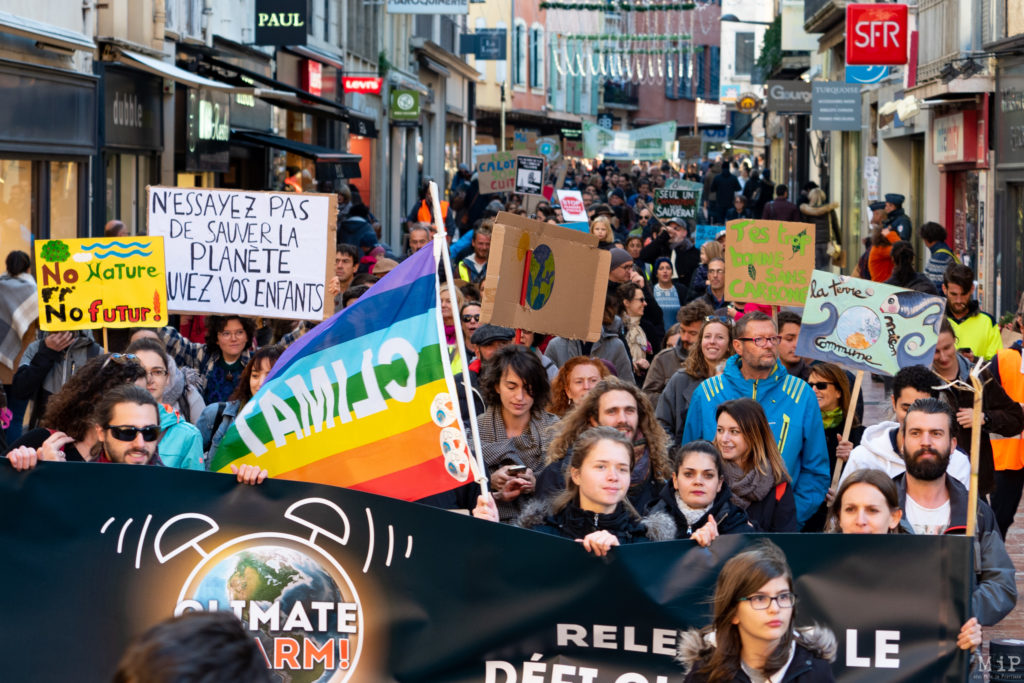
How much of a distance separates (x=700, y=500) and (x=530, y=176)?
15.7 metres

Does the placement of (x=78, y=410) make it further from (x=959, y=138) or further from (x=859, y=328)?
(x=959, y=138)

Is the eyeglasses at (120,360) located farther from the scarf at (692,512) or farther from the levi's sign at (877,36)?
the levi's sign at (877,36)

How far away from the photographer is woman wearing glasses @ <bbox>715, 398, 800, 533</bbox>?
6660 mm

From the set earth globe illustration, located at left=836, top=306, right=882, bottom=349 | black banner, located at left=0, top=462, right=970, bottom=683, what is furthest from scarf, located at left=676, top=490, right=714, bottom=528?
earth globe illustration, located at left=836, top=306, right=882, bottom=349

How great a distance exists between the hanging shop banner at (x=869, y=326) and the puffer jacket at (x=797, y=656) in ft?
13.3

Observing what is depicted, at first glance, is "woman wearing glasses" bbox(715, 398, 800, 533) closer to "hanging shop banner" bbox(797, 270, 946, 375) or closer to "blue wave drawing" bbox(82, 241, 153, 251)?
"hanging shop banner" bbox(797, 270, 946, 375)

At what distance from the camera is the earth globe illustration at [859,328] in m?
8.86

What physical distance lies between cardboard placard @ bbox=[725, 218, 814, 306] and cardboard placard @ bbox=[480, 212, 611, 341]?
58.0 inches

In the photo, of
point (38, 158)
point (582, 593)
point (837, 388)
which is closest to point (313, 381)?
point (582, 593)

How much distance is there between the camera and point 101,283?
9.24 meters

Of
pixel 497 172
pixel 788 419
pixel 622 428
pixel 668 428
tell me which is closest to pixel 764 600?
pixel 622 428

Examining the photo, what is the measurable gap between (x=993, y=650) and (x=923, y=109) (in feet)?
65.4

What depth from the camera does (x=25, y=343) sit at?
11.7 m

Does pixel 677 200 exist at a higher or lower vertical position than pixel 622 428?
higher
